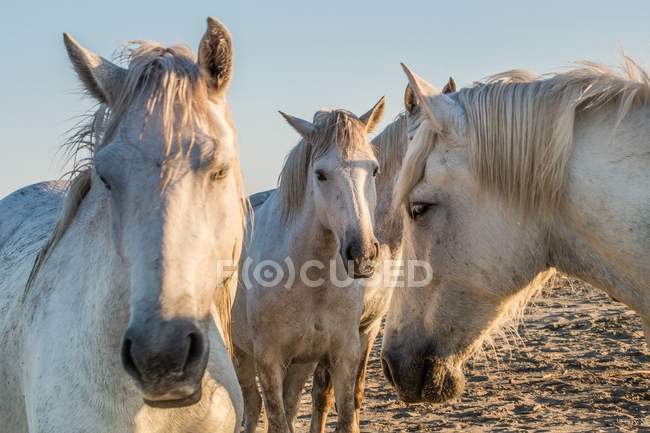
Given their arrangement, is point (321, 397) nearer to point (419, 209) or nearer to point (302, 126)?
point (302, 126)

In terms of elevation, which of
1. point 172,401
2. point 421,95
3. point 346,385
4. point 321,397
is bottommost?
point 321,397

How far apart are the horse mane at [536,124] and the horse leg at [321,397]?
3804 mm

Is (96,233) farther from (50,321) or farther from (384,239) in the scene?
(384,239)

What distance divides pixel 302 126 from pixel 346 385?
6.59 ft

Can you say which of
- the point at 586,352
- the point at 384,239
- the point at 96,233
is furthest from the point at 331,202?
the point at 586,352

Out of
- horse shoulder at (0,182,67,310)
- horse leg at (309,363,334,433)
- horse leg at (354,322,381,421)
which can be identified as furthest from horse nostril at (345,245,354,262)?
horse shoulder at (0,182,67,310)

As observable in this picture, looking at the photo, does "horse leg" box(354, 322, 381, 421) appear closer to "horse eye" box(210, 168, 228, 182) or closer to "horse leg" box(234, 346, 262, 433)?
"horse leg" box(234, 346, 262, 433)

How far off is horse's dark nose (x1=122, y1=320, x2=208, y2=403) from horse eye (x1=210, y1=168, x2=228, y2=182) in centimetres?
50

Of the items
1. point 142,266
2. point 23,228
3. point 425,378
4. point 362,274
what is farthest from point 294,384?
point 142,266

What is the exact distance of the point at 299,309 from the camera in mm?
5500

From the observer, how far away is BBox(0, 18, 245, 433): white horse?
6.52ft

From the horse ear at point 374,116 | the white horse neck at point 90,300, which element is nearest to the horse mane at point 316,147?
the horse ear at point 374,116

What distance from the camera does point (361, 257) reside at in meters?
4.85

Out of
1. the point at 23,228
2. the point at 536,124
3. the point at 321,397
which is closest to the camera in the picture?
the point at 536,124
